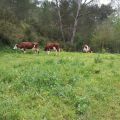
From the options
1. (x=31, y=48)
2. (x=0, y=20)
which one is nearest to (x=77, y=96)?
(x=31, y=48)

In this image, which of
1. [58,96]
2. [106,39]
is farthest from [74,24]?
[58,96]

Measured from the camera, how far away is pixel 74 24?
127ft

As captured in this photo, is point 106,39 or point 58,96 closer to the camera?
point 58,96

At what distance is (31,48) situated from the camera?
22.2 m

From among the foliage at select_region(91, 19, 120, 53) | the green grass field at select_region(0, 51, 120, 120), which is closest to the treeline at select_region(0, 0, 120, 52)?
the foliage at select_region(91, 19, 120, 53)

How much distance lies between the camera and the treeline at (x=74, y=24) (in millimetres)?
36125

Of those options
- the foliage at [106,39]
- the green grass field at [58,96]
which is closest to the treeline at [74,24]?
the foliage at [106,39]

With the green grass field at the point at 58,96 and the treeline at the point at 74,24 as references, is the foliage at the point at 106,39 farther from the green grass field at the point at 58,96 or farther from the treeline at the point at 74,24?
the green grass field at the point at 58,96

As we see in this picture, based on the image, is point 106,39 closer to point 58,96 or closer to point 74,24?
point 74,24

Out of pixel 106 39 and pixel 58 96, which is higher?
pixel 106 39

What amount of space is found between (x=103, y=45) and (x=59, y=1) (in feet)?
21.1

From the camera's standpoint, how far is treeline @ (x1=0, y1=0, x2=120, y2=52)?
36125mm

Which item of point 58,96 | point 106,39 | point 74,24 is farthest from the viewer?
point 74,24

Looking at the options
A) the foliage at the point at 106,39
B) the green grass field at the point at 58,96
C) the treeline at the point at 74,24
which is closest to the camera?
the green grass field at the point at 58,96
